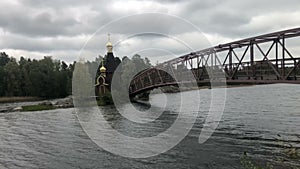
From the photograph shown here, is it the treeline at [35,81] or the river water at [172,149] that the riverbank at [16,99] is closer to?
the treeline at [35,81]

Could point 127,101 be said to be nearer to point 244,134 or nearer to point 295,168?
point 244,134

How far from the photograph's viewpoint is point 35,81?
108m

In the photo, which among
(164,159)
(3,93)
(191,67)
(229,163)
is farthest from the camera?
(3,93)

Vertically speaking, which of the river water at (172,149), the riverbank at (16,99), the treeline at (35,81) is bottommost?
the river water at (172,149)

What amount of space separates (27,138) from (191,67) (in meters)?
25.5

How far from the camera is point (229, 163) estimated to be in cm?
1958

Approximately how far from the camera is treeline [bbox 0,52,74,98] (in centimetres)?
10875

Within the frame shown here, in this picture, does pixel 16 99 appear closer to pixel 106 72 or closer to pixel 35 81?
pixel 35 81

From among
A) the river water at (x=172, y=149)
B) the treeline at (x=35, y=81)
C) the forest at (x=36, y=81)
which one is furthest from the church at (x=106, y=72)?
the river water at (x=172, y=149)

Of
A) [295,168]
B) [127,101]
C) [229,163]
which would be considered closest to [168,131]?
[229,163]

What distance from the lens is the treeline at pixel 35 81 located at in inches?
4281

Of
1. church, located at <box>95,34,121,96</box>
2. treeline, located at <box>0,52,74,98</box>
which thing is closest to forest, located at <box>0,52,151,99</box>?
treeline, located at <box>0,52,74,98</box>

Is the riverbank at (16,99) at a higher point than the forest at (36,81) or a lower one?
lower

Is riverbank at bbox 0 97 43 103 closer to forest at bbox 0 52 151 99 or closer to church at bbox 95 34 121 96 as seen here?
forest at bbox 0 52 151 99
